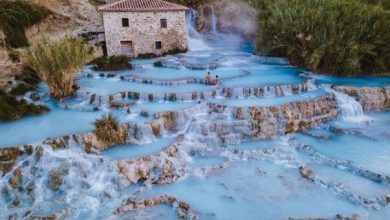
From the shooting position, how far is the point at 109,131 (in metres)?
16.0

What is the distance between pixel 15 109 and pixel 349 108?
689 inches

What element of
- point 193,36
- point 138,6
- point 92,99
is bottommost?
point 92,99

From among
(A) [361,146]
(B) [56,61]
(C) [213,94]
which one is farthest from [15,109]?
(A) [361,146]

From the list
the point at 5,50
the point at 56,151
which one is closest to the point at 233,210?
the point at 56,151

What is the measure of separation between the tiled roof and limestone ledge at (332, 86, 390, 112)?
49.2 ft

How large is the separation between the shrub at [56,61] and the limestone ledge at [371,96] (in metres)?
14.8

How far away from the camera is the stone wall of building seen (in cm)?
2862

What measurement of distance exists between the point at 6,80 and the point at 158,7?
42.4ft

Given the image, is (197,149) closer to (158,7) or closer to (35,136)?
(35,136)

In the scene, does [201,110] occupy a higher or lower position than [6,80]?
lower

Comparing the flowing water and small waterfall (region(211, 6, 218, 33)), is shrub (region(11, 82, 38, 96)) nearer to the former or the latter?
the flowing water

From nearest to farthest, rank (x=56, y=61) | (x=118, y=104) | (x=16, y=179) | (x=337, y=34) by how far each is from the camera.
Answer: (x=16, y=179) → (x=118, y=104) → (x=56, y=61) → (x=337, y=34)

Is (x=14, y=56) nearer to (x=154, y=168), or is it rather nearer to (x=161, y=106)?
(x=161, y=106)

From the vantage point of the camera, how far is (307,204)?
12.6 m
